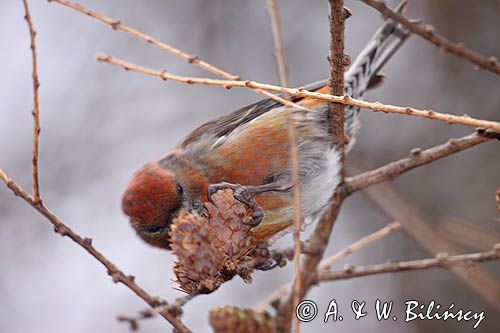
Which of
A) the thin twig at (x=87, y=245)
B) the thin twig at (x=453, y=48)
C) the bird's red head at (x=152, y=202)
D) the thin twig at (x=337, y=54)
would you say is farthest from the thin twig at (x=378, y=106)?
the bird's red head at (x=152, y=202)

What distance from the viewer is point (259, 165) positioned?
126 inches

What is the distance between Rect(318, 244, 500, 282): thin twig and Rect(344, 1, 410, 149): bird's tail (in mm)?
771

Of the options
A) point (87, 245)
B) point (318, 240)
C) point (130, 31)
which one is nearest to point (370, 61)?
point (318, 240)

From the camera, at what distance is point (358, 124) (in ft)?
11.3

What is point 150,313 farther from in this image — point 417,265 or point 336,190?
point 336,190

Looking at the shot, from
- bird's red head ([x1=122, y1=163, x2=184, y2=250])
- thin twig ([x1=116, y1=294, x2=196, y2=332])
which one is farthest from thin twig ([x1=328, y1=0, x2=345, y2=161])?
thin twig ([x1=116, y1=294, x2=196, y2=332])

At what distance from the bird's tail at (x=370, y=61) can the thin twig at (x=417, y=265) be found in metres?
0.77

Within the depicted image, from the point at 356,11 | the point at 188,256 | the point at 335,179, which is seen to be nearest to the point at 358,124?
the point at 335,179

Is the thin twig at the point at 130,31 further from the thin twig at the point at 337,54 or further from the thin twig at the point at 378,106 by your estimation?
the thin twig at the point at 337,54

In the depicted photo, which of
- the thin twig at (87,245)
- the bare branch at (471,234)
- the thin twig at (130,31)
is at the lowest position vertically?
the thin twig at (87,245)

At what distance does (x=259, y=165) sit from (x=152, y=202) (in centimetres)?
65

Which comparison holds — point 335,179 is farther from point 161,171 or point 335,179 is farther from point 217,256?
point 217,256

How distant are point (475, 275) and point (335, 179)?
31.4 inches

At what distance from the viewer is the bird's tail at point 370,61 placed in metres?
3.39
